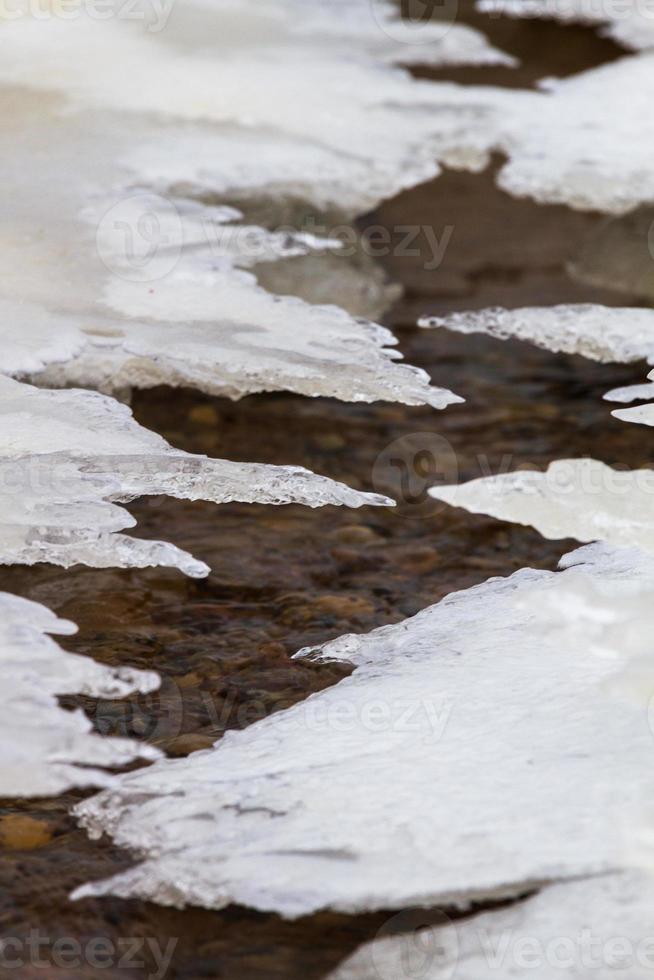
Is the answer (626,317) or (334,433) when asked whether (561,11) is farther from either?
(334,433)

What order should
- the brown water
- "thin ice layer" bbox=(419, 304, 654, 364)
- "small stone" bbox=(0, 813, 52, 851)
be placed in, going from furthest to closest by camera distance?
1. "thin ice layer" bbox=(419, 304, 654, 364)
2. "small stone" bbox=(0, 813, 52, 851)
3. the brown water

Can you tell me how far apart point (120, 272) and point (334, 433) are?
55cm

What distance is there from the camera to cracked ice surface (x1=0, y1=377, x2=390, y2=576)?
5.46 ft

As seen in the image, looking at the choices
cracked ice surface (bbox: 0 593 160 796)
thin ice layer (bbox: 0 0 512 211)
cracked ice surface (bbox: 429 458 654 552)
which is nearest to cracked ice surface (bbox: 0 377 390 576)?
cracked ice surface (bbox: 0 593 160 796)

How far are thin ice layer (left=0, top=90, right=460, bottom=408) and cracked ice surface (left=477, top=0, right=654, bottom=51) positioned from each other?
1.73 meters

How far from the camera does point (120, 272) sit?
236cm

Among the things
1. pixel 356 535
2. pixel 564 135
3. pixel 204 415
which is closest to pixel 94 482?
pixel 356 535

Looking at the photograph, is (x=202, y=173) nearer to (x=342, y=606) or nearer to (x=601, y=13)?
(x=342, y=606)

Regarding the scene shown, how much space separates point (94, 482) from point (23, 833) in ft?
1.89

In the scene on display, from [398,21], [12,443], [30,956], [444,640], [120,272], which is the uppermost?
[398,21]

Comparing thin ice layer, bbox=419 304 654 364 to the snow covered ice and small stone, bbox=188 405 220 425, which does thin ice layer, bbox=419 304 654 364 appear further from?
small stone, bbox=188 405 220 425

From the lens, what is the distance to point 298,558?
1.99 meters

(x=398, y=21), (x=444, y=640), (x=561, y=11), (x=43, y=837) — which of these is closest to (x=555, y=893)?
(x=444, y=640)

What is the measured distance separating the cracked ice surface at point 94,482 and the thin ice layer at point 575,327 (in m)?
0.73
